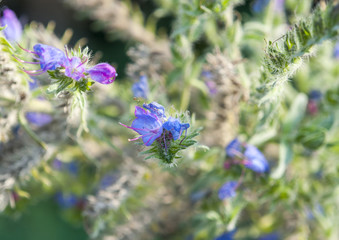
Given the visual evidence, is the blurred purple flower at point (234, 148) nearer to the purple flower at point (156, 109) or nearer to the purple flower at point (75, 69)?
the purple flower at point (156, 109)

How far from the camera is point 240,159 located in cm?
107

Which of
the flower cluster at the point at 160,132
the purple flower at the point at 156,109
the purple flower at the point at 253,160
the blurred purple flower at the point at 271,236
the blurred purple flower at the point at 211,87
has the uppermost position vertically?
the blurred purple flower at the point at 211,87

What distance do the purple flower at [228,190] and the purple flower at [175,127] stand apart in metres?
0.36

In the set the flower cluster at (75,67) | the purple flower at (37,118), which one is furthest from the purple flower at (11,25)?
the flower cluster at (75,67)

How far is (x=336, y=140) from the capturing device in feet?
3.98

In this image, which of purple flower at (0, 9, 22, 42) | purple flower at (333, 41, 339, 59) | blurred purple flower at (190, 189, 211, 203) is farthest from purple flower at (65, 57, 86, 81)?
purple flower at (333, 41, 339, 59)

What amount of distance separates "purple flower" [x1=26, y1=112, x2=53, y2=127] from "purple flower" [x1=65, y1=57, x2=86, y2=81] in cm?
40

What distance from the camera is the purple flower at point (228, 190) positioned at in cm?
110

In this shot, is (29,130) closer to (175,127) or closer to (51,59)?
(51,59)

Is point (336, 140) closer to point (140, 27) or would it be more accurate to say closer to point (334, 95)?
point (334, 95)

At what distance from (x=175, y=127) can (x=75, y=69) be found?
0.79ft

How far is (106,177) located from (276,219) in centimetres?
58

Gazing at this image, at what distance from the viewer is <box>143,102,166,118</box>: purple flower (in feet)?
2.68

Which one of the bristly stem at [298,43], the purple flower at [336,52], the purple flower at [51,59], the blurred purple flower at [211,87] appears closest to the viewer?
the bristly stem at [298,43]
